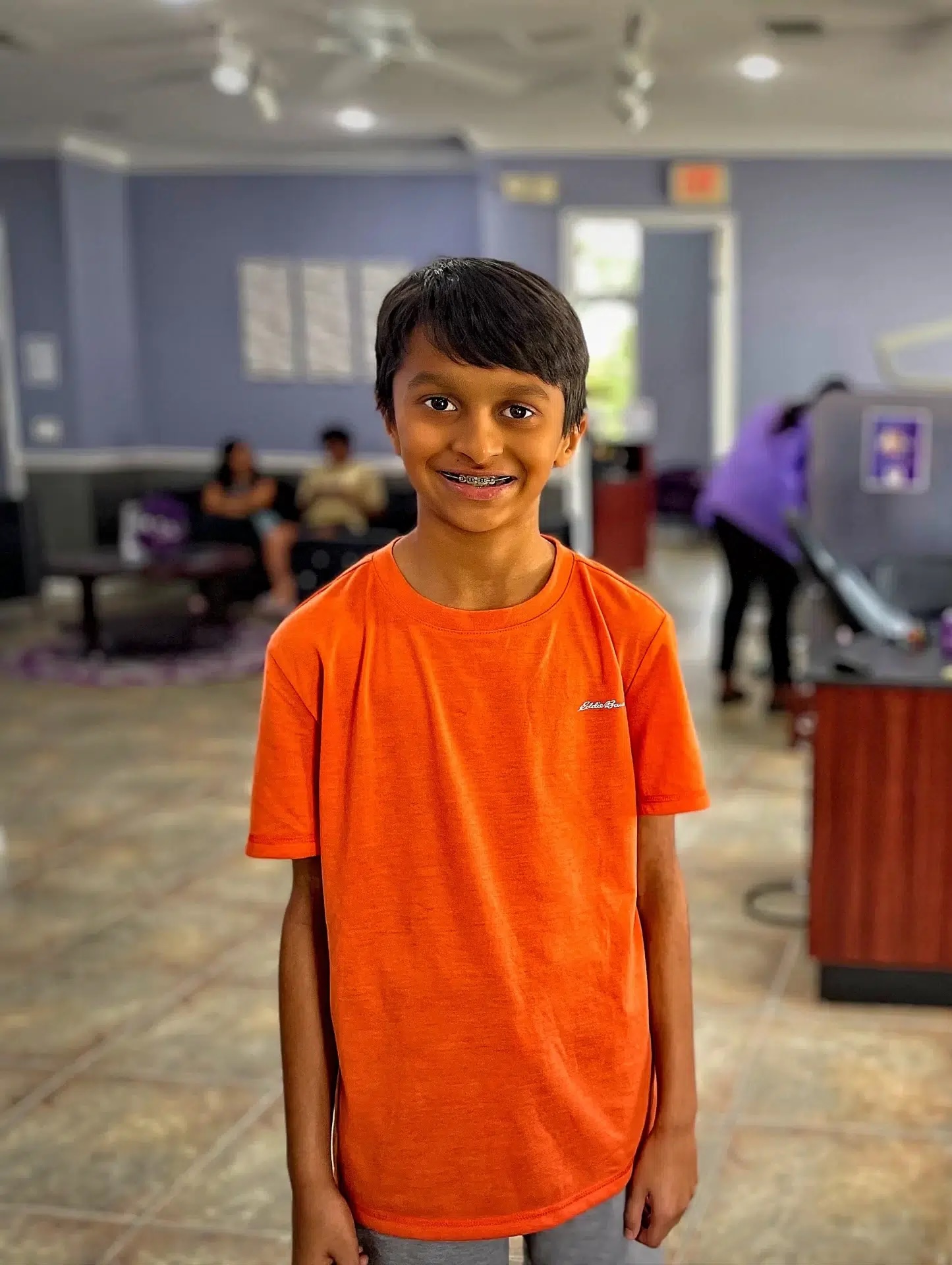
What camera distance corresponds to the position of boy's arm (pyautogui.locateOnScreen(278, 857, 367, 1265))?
3.76 feet

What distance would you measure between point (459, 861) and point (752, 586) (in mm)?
5032

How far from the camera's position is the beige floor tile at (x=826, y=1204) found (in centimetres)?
227

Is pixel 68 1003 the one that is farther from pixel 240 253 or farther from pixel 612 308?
pixel 612 308

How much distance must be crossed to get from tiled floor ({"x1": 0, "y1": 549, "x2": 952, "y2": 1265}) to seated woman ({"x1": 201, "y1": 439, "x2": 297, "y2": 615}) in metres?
3.86

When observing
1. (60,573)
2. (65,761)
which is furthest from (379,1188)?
(60,573)

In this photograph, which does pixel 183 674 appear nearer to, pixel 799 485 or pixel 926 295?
pixel 799 485

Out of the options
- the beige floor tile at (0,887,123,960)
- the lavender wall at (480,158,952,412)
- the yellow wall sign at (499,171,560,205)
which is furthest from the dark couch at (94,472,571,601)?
the beige floor tile at (0,887,123,960)

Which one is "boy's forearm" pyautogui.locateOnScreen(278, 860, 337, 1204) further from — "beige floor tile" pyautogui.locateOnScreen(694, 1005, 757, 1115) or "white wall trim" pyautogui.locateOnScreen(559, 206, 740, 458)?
Answer: "white wall trim" pyautogui.locateOnScreen(559, 206, 740, 458)

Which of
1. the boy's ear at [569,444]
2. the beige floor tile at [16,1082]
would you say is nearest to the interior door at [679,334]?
the beige floor tile at [16,1082]

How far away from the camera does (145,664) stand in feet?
23.6

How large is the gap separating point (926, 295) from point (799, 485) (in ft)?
14.5

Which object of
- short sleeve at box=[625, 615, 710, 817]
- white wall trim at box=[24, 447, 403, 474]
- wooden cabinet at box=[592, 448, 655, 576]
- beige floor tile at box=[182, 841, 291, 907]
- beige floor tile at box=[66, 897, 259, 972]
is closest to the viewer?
short sleeve at box=[625, 615, 710, 817]

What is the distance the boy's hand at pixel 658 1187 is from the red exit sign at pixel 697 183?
858cm

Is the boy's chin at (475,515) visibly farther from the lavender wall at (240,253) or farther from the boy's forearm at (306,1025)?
the lavender wall at (240,253)
